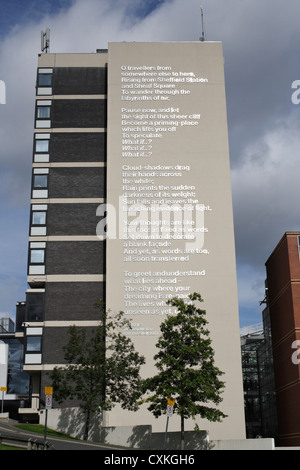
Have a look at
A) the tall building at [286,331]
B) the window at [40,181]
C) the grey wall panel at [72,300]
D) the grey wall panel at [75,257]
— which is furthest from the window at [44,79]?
the tall building at [286,331]

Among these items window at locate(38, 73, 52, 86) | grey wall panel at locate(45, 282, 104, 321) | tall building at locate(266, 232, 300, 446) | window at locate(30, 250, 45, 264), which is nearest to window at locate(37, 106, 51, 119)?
window at locate(38, 73, 52, 86)

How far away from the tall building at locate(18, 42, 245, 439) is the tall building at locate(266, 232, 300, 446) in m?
6.13

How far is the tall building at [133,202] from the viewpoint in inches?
2023

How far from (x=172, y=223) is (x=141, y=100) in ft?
42.7

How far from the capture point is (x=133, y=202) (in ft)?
177

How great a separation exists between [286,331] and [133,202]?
19.4 meters

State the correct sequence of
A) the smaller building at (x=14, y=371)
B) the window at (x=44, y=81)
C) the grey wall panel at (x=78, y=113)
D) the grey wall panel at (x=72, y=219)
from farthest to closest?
1. the smaller building at (x=14, y=371)
2. the window at (x=44, y=81)
3. the grey wall panel at (x=78, y=113)
4. the grey wall panel at (x=72, y=219)

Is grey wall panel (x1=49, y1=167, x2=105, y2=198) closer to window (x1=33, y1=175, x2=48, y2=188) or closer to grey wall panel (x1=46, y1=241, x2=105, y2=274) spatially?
window (x1=33, y1=175, x2=48, y2=188)

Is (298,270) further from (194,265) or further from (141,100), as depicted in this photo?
(141,100)

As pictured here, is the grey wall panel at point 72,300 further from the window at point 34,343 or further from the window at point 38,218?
the window at point 38,218

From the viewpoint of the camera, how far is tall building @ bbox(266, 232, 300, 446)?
5383cm

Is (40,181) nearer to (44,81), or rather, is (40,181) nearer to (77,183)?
(77,183)

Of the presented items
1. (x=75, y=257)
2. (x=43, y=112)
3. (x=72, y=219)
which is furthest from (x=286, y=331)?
(x=43, y=112)

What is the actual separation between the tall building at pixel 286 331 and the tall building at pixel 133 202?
6.13 meters
